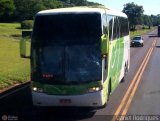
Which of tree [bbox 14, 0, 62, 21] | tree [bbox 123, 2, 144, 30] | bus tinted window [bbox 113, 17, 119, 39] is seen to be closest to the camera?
bus tinted window [bbox 113, 17, 119, 39]

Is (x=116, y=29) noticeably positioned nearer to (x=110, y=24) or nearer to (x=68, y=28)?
(x=110, y=24)

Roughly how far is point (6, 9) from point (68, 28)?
347 ft

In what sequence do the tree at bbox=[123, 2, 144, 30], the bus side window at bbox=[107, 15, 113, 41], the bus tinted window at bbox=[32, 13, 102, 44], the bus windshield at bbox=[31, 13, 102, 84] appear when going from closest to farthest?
1. the bus windshield at bbox=[31, 13, 102, 84]
2. the bus tinted window at bbox=[32, 13, 102, 44]
3. the bus side window at bbox=[107, 15, 113, 41]
4. the tree at bbox=[123, 2, 144, 30]

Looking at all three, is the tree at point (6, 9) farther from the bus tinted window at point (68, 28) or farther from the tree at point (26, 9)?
the bus tinted window at point (68, 28)

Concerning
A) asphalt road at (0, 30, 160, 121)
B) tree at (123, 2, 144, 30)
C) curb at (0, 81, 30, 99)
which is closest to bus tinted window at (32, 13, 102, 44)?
asphalt road at (0, 30, 160, 121)

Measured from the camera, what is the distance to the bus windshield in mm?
13062

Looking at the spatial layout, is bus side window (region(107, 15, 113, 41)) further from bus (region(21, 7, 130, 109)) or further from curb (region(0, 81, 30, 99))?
curb (region(0, 81, 30, 99))

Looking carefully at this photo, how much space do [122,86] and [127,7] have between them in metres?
160

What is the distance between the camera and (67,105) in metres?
13.0

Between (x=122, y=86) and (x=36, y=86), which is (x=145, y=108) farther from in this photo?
(x=122, y=86)

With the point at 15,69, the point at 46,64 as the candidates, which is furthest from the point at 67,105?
the point at 15,69

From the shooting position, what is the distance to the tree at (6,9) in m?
115

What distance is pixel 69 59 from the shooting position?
13070 mm

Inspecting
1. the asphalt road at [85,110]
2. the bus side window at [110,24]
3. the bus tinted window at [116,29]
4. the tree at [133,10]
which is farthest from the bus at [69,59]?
the tree at [133,10]
